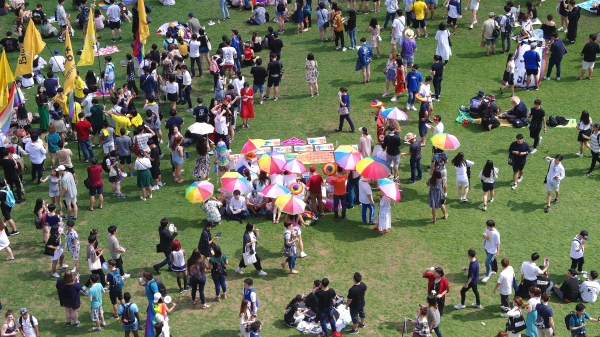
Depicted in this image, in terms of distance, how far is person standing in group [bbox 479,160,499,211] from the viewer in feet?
83.7

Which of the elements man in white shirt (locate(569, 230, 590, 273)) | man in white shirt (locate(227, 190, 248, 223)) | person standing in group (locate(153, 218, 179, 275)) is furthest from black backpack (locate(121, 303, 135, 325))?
man in white shirt (locate(569, 230, 590, 273))

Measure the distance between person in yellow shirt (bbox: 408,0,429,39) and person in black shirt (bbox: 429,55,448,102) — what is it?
15.2 feet

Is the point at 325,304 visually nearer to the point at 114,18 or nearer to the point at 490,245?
the point at 490,245

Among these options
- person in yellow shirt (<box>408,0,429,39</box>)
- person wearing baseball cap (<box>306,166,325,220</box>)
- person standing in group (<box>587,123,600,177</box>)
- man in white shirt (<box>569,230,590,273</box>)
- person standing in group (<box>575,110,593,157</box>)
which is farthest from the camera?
person in yellow shirt (<box>408,0,429,39</box>)

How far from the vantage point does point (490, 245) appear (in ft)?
74.8

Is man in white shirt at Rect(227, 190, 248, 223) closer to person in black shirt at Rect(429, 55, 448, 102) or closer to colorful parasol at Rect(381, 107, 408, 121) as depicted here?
colorful parasol at Rect(381, 107, 408, 121)

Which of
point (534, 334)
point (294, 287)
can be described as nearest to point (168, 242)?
point (294, 287)

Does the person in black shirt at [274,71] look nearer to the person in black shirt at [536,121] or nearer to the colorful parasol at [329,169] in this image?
the colorful parasol at [329,169]

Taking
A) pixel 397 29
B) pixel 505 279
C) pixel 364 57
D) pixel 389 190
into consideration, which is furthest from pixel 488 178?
pixel 397 29

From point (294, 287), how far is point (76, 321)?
560cm

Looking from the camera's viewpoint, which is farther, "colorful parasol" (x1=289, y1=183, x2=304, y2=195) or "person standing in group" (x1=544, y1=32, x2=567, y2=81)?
"person standing in group" (x1=544, y1=32, x2=567, y2=81)

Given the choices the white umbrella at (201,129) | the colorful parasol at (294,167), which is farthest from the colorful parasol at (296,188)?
the white umbrella at (201,129)

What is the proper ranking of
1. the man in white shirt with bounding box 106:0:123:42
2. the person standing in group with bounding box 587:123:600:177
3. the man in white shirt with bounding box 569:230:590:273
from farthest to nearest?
the man in white shirt with bounding box 106:0:123:42
the person standing in group with bounding box 587:123:600:177
the man in white shirt with bounding box 569:230:590:273

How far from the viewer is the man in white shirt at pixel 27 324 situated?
20547 mm
